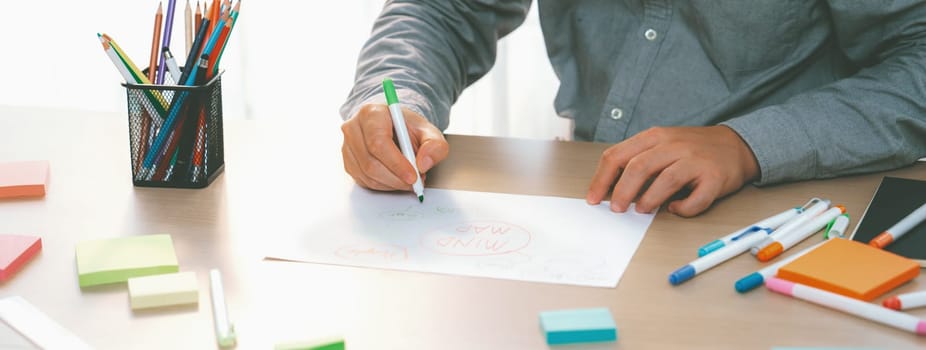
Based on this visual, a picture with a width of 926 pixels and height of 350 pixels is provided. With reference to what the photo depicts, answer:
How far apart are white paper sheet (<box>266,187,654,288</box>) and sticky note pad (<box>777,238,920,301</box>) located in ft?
0.40

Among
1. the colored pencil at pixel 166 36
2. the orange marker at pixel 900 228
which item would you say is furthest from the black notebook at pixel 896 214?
the colored pencil at pixel 166 36

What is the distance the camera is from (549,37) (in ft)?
4.03

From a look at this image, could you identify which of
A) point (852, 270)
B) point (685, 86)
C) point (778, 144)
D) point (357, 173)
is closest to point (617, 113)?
point (685, 86)

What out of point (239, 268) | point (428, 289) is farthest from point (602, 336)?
point (239, 268)

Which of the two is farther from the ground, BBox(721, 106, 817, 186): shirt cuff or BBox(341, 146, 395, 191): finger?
BBox(721, 106, 817, 186): shirt cuff

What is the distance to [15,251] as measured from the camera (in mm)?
697

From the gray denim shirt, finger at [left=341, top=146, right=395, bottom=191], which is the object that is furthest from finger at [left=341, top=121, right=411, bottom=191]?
the gray denim shirt

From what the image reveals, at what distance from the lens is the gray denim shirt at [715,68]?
2.94 ft

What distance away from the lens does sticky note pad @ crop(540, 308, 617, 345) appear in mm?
568

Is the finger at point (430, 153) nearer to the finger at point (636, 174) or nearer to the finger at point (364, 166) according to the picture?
the finger at point (364, 166)

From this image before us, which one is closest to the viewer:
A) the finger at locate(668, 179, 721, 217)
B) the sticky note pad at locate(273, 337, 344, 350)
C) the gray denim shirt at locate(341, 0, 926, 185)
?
the sticky note pad at locate(273, 337, 344, 350)

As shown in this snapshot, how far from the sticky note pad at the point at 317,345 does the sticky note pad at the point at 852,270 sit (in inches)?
11.9

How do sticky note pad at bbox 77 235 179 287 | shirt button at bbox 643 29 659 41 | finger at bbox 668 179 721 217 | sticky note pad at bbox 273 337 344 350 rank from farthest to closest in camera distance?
shirt button at bbox 643 29 659 41 < finger at bbox 668 179 721 217 < sticky note pad at bbox 77 235 179 287 < sticky note pad at bbox 273 337 344 350

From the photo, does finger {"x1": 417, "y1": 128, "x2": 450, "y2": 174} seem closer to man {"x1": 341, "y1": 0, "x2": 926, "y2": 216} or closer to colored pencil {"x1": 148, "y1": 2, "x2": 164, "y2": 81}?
man {"x1": 341, "y1": 0, "x2": 926, "y2": 216}
